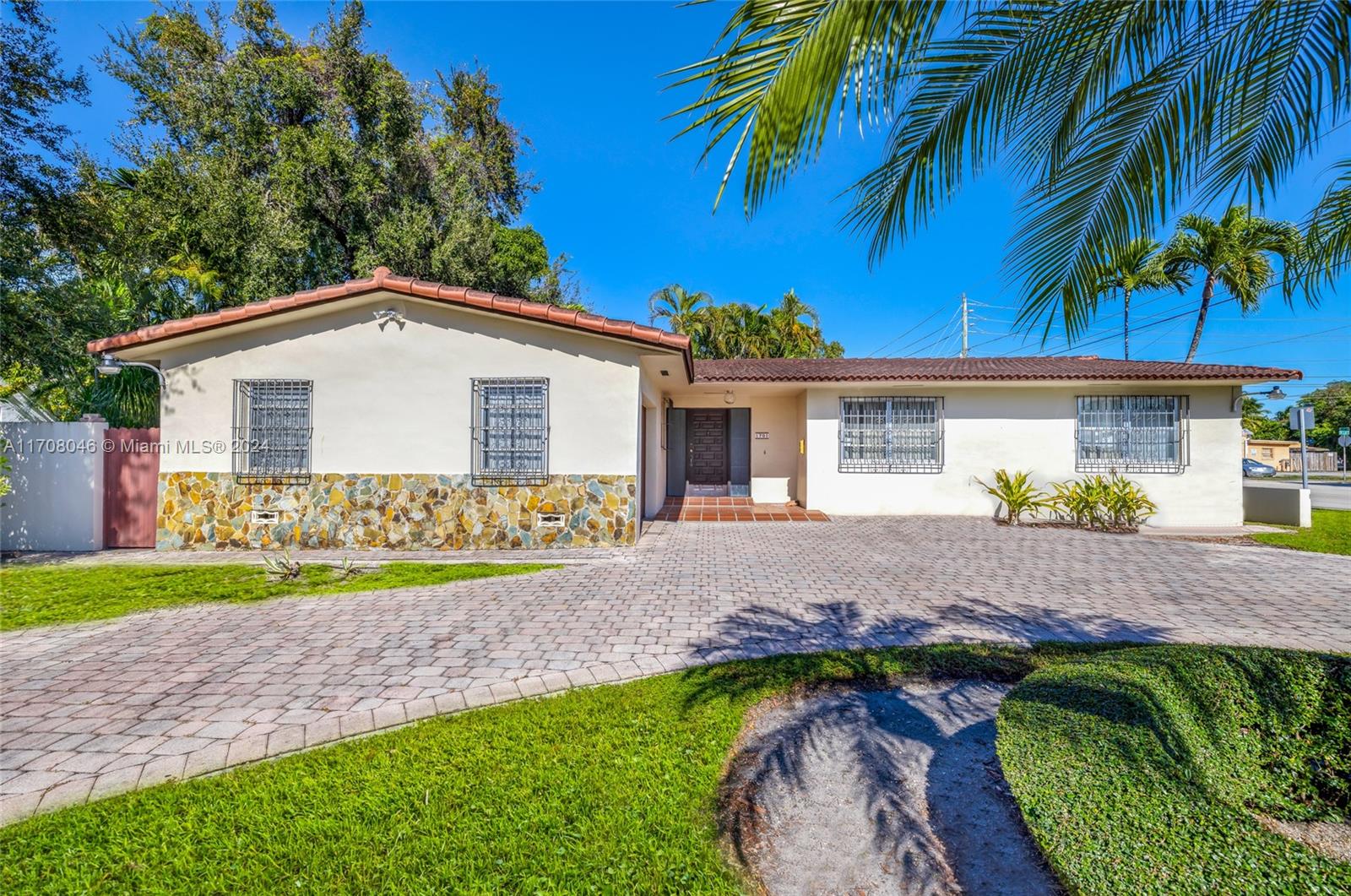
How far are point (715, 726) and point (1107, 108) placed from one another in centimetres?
396

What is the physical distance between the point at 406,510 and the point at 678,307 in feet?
64.6

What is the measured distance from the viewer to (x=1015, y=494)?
1219 cm

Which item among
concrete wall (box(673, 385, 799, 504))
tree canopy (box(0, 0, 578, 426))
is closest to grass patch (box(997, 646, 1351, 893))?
concrete wall (box(673, 385, 799, 504))

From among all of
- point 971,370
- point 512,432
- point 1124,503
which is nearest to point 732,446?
point 971,370

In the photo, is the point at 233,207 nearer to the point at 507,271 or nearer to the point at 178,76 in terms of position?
the point at 178,76

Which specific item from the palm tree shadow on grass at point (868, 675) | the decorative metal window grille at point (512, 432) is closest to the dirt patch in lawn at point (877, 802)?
the palm tree shadow on grass at point (868, 675)

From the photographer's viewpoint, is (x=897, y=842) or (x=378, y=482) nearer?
(x=897, y=842)

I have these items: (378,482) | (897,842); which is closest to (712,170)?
(897,842)

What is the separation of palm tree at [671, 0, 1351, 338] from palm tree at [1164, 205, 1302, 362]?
0.29 meters

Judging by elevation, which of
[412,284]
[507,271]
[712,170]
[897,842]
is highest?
[507,271]

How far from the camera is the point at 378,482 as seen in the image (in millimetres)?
9047

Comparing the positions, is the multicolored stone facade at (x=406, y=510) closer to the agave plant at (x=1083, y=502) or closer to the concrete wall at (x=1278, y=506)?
the agave plant at (x=1083, y=502)

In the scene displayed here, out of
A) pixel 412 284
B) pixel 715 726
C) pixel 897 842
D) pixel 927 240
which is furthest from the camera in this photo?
pixel 412 284

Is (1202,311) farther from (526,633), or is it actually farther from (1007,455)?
(526,633)
